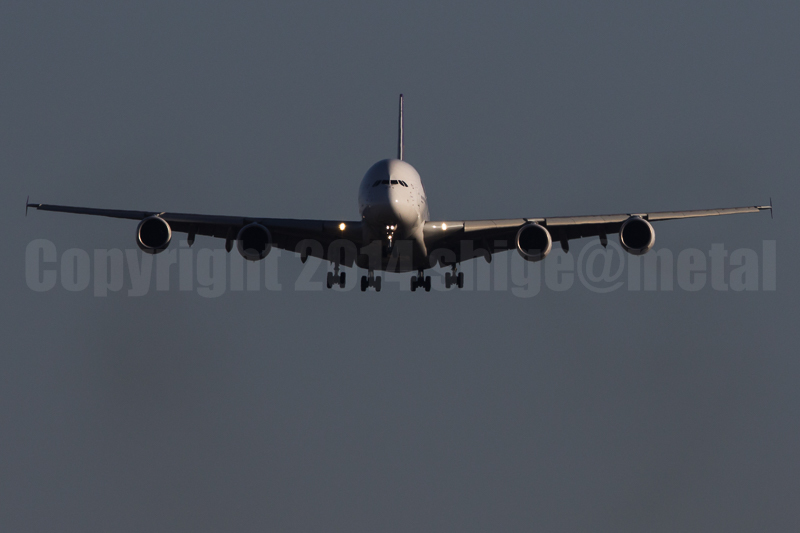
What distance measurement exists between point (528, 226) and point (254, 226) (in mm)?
11167

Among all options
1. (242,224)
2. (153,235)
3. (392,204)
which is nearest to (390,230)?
A: (392,204)

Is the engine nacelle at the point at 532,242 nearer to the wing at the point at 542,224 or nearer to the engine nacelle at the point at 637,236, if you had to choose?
the wing at the point at 542,224

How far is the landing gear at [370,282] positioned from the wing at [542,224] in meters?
3.82

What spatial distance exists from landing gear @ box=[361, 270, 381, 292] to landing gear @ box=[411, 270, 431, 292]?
6.17 ft

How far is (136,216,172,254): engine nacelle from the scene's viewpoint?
42906 mm

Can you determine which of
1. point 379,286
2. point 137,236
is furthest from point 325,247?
point 137,236

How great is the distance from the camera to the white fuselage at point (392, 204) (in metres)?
41.2

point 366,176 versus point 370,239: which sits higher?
point 366,176

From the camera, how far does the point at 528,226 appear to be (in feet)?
143

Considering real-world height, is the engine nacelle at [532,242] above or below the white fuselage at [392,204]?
below

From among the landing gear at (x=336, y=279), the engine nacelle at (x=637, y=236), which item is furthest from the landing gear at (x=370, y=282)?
the engine nacelle at (x=637, y=236)

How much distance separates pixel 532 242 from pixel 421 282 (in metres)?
7.93

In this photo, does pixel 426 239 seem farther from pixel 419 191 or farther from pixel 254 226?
pixel 254 226

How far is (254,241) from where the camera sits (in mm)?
43438
